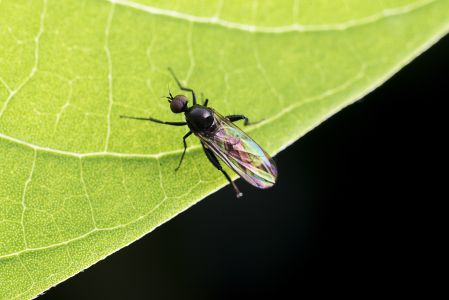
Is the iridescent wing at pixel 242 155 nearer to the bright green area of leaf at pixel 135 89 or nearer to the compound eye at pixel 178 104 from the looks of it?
→ the compound eye at pixel 178 104

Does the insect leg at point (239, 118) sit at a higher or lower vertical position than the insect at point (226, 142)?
higher

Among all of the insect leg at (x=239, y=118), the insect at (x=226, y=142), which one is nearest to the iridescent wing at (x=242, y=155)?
the insect at (x=226, y=142)

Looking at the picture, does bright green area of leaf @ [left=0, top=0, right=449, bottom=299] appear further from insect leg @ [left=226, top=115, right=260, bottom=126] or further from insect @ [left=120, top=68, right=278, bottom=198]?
insect @ [left=120, top=68, right=278, bottom=198]

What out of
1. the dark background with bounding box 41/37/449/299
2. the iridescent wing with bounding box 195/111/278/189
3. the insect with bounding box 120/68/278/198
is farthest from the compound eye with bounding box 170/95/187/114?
the dark background with bounding box 41/37/449/299

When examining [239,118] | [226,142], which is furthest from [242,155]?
[239,118]

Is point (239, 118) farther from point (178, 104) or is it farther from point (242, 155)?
point (242, 155)

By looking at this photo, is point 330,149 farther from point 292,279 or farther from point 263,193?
point 292,279

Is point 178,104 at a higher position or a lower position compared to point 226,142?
higher
